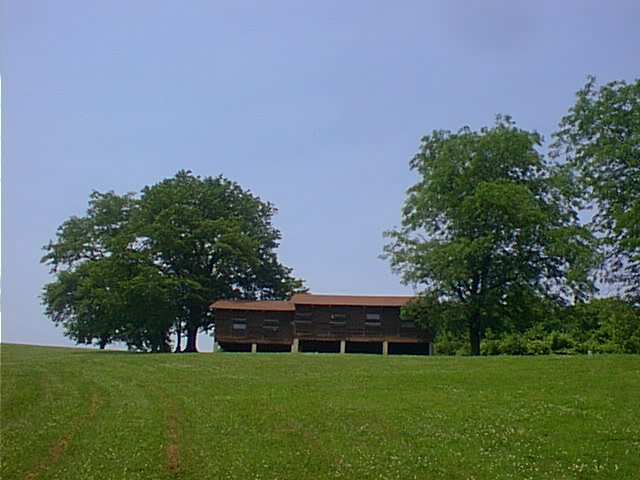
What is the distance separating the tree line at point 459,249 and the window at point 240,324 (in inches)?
182

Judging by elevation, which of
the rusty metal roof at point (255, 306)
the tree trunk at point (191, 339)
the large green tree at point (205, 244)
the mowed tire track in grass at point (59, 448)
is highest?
the large green tree at point (205, 244)

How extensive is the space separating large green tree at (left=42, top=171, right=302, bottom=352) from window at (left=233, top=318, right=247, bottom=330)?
4.44m

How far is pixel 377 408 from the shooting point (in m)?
20.1

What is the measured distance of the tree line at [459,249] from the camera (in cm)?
3644

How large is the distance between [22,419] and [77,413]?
155cm

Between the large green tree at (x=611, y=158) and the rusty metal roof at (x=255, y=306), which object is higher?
the large green tree at (x=611, y=158)

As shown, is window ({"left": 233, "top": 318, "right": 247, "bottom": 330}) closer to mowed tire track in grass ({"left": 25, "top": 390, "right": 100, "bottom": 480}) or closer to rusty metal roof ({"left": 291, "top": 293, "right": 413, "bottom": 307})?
rusty metal roof ({"left": 291, "top": 293, "right": 413, "bottom": 307})

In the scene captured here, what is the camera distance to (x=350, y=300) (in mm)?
55406

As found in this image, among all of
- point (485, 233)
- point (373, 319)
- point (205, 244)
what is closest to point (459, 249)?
point (485, 233)

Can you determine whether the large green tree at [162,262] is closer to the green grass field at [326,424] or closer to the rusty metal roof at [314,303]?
the rusty metal roof at [314,303]

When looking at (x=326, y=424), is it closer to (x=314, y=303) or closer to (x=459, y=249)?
(x=459, y=249)

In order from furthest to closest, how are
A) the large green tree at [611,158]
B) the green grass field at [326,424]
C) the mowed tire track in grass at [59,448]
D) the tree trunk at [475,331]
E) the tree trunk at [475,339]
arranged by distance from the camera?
the tree trunk at [475,339], the tree trunk at [475,331], the large green tree at [611,158], the green grass field at [326,424], the mowed tire track in grass at [59,448]

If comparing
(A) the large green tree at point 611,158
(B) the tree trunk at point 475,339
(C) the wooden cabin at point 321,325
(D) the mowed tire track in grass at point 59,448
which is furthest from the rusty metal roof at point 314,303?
(D) the mowed tire track in grass at point 59,448

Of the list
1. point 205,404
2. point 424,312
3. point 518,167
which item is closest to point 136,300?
point 424,312
